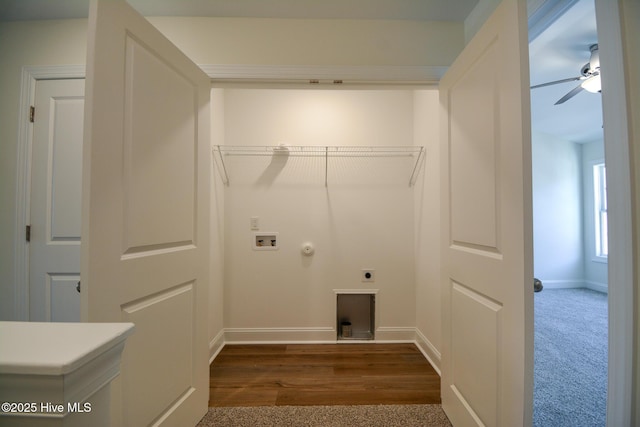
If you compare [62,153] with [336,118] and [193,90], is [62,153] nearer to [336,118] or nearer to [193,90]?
[193,90]

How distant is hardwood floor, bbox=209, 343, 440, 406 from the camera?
1.54 metres

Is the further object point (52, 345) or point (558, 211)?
point (558, 211)

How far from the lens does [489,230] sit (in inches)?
40.1

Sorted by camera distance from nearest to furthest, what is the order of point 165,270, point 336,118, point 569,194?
point 165,270
point 336,118
point 569,194

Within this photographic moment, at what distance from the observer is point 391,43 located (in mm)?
1489

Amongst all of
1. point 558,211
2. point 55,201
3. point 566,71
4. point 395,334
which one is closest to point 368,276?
point 395,334

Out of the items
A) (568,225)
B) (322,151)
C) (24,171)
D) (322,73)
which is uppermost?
(322,73)

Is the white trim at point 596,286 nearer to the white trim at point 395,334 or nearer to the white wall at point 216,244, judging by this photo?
the white trim at point 395,334

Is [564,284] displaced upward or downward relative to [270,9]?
downward

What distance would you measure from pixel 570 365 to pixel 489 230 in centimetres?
184

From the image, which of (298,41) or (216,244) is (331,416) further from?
(298,41)

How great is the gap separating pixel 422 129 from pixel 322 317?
1.98 meters

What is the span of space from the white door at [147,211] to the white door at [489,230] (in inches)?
55.1

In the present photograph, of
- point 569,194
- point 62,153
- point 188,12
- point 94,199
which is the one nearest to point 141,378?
point 94,199
